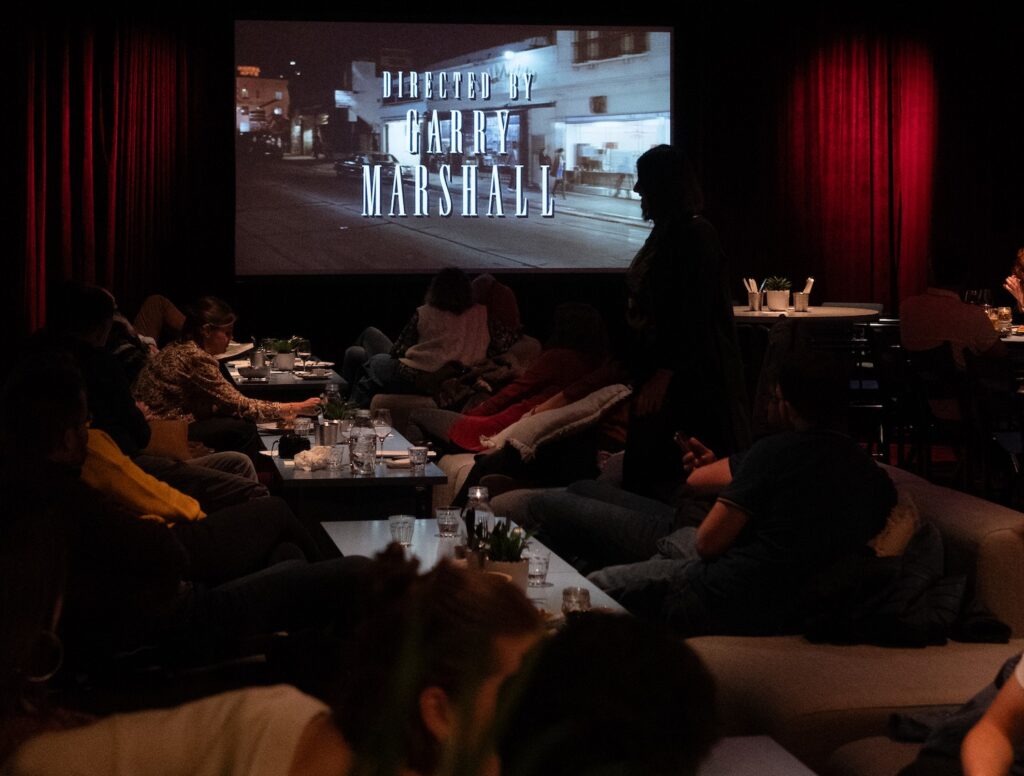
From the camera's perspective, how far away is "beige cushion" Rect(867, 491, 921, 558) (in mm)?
3473

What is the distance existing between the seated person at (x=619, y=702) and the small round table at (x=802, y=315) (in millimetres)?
7108

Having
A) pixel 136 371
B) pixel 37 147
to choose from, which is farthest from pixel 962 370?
pixel 37 147

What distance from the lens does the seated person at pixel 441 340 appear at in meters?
8.03

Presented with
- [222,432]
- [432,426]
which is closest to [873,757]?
[222,432]

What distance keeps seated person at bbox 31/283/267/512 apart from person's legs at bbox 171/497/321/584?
2.04 ft

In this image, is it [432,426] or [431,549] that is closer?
[431,549]

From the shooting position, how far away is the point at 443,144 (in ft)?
37.2

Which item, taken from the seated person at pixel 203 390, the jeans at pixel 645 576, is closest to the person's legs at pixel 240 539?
the jeans at pixel 645 576

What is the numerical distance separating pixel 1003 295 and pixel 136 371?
7.46m

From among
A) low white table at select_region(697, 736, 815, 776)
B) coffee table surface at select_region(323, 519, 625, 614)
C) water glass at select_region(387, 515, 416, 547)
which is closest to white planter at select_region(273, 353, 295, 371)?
coffee table surface at select_region(323, 519, 625, 614)

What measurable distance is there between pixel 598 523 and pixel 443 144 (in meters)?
7.29

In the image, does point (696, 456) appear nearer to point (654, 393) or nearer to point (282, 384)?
point (654, 393)

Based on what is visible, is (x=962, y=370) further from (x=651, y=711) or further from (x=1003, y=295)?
(x=651, y=711)

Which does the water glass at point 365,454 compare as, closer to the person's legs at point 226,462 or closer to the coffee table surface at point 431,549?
the coffee table surface at point 431,549
